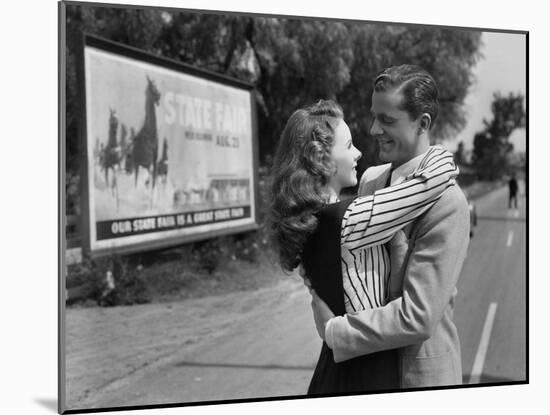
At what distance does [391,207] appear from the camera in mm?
1929

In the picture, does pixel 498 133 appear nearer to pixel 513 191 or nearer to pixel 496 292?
pixel 513 191

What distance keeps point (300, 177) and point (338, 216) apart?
0.16 m

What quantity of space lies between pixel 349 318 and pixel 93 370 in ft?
7.33

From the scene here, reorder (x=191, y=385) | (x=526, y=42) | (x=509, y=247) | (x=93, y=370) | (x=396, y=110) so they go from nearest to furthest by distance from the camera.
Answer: (x=396, y=110) < (x=93, y=370) < (x=191, y=385) < (x=526, y=42) < (x=509, y=247)

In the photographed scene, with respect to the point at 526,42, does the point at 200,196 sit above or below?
below

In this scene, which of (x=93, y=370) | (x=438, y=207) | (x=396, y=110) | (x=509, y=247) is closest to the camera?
(x=438, y=207)

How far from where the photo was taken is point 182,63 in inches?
170

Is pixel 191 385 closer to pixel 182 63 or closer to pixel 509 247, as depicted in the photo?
pixel 182 63

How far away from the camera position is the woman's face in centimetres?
212

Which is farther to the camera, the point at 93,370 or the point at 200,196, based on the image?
the point at 200,196

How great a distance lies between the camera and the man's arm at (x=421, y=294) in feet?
6.43

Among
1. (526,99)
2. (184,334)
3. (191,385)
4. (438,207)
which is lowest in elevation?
(191,385)

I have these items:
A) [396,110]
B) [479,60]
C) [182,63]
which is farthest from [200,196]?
[396,110]

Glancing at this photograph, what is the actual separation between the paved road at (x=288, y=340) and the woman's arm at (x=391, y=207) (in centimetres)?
233
